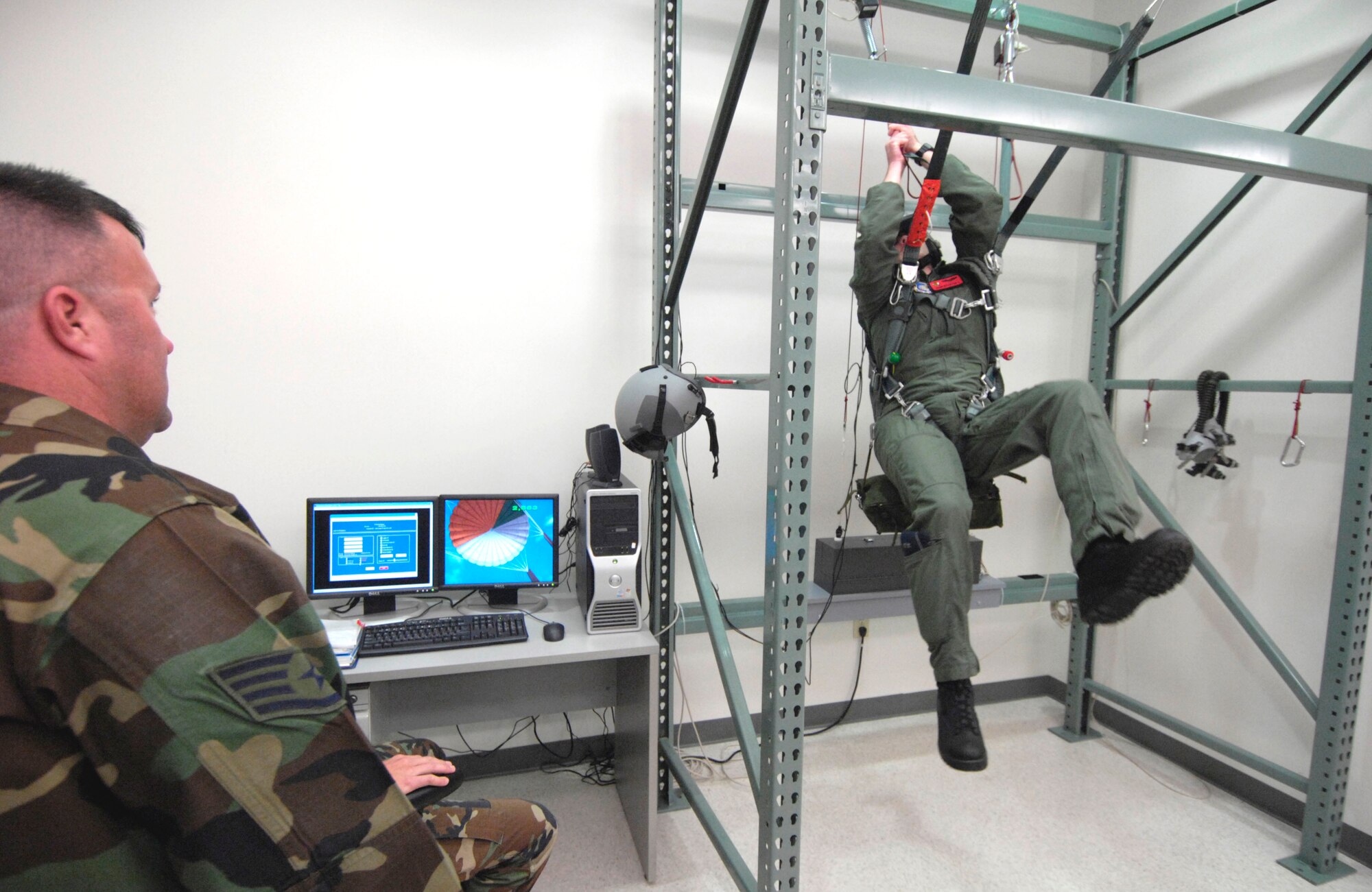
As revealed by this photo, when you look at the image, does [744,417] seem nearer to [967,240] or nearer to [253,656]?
[967,240]

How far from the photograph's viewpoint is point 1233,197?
2102 millimetres

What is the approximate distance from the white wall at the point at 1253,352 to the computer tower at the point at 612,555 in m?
2.18

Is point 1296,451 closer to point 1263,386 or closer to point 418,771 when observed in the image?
point 1263,386

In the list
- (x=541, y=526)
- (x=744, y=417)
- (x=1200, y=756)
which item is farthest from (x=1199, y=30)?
(x=541, y=526)

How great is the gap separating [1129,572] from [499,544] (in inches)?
65.3

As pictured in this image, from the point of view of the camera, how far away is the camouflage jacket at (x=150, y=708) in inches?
20.0

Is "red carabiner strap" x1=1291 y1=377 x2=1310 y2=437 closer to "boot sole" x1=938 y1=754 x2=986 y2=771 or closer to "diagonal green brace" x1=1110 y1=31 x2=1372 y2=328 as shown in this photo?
"diagonal green brace" x1=1110 y1=31 x2=1372 y2=328

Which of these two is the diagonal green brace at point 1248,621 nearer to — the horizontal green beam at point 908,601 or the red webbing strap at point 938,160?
the horizontal green beam at point 908,601

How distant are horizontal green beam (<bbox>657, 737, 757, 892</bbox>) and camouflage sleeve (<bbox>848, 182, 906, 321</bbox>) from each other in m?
1.45

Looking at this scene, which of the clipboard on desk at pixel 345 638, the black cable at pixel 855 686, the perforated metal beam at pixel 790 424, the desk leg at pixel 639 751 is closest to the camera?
the perforated metal beam at pixel 790 424

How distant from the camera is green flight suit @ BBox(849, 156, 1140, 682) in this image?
48.1 inches

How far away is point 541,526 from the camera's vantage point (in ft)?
6.84

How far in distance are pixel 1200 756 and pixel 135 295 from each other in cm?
335

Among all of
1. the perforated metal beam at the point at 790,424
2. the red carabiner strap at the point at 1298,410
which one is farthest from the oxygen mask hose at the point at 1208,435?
the perforated metal beam at the point at 790,424
